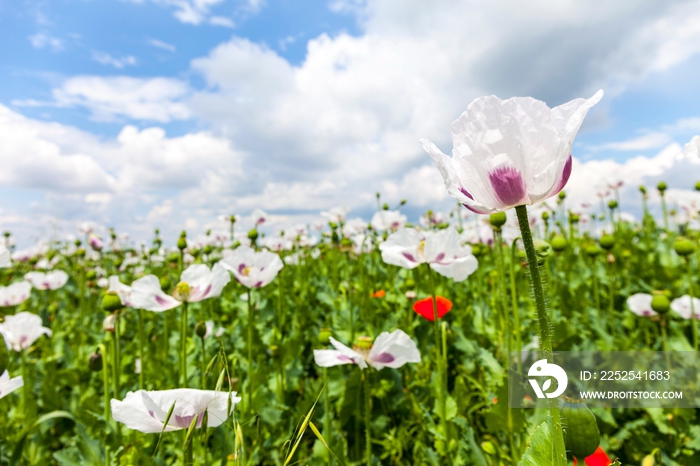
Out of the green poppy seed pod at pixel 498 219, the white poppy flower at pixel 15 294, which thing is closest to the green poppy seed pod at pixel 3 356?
the green poppy seed pod at pixel 498 219

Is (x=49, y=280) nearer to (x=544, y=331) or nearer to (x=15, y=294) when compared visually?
(x=15, y=294)

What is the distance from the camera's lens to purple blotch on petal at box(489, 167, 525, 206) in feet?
2.29

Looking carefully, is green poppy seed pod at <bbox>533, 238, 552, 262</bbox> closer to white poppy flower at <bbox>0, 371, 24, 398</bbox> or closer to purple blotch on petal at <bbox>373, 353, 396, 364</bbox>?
purple blotch on petal at <bbox>373, 353, 396, 364</bbox>

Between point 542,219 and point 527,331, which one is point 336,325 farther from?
point 542,219

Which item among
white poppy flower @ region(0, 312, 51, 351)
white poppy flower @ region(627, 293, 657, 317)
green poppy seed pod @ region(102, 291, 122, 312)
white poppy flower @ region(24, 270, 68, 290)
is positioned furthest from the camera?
white poppy flower @ region(24, 270, 68, 290)

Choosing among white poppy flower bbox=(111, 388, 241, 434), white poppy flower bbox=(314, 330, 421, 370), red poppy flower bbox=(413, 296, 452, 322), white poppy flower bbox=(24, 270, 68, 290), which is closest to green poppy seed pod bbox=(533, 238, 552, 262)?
white poppy flower bbox=(314, 330, 421, 370)

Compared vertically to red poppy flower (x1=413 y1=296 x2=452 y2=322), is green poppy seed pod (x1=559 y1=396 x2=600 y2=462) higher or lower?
lower

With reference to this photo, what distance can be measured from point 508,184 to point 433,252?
1.11 m

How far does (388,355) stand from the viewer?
151 cm

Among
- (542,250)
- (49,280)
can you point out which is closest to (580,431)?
(542,250)

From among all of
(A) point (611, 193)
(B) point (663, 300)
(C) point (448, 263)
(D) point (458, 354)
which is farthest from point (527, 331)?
(A) point (611, 193)

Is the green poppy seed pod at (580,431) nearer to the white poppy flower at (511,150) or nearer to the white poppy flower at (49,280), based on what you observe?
the white poppy flower at (511,150)

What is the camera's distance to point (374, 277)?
4531 millimetres

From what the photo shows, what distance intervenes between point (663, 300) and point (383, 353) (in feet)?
5.45
